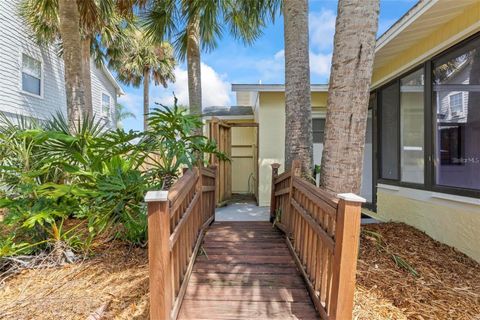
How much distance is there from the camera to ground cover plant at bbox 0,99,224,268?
125 inches

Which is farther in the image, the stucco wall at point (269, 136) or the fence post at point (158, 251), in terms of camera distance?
the stucco wall at point (269, 136)

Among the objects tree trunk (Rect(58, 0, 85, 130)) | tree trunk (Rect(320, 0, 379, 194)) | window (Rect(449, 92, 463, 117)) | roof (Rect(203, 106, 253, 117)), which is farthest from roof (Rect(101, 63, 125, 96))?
window (Rect(449, 92, 463, 117))

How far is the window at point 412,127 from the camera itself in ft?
14.0

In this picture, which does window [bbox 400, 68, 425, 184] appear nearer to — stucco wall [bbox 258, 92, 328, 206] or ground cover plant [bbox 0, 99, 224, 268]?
stucco wall [bbox 258, 92, 328, 206]

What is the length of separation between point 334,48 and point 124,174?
2930mm

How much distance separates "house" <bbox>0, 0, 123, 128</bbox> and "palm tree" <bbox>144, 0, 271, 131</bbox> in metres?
2.41

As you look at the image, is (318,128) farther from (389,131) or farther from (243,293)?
(243,293)

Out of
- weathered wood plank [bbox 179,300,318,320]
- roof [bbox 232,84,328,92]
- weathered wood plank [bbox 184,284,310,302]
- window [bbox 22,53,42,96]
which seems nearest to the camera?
weathered wood plank [bbox 179,300,318,320]

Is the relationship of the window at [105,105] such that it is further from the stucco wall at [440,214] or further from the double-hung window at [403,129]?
the stucco wall at [440,214]

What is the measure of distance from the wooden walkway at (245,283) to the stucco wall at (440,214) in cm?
224

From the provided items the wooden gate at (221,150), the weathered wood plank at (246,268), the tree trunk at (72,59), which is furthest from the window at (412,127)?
the tree trunk at (72,59)

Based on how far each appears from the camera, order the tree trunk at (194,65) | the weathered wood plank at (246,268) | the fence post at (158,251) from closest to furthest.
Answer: the fence post at (158,251), the weathered wood plank at (246,268), the tree trunk at (194,65)

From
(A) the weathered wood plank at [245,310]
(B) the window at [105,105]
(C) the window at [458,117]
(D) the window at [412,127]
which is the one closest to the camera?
(A) the weathered wood plank at [245,310]

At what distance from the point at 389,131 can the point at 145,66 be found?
46.8 ft
